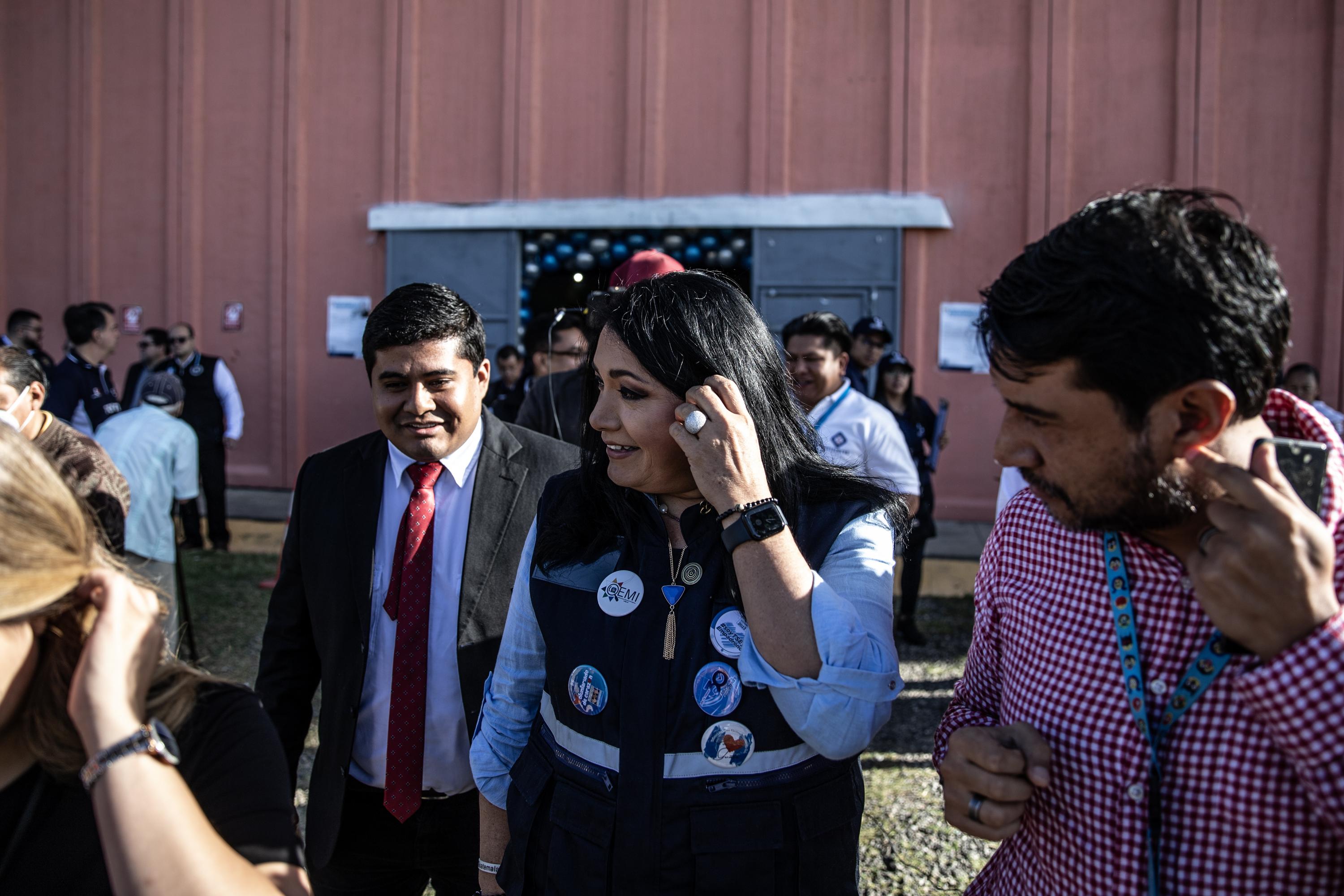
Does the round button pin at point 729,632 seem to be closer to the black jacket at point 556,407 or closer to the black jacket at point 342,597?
the black jacket at point 342,597

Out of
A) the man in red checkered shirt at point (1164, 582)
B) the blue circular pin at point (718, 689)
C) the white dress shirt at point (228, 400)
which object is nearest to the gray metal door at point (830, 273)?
the white dress shirt at point (228, 400)

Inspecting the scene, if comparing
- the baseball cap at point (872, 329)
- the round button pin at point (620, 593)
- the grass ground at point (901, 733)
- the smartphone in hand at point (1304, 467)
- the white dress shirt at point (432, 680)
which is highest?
the baseball cap at point (872, 329)

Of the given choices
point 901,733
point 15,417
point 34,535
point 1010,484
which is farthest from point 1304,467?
point 901,733

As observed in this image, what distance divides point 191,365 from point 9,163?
4.92 m

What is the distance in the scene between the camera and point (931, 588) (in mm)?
7453

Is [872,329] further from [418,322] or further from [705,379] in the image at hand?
[705,379]

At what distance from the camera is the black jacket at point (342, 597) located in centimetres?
222

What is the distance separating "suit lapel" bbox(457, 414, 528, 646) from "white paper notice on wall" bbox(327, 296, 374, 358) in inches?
328

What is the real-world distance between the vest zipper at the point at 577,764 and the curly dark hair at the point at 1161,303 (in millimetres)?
920

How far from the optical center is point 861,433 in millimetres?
4586

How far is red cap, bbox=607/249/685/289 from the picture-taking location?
11.7 feet

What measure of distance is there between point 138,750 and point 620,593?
0.74 meters

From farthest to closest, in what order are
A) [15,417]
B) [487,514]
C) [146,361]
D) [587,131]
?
[587,131] → [146,361] → [15,417] → [487,514]

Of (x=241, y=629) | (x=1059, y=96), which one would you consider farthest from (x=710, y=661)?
(x=1059, y=96)
